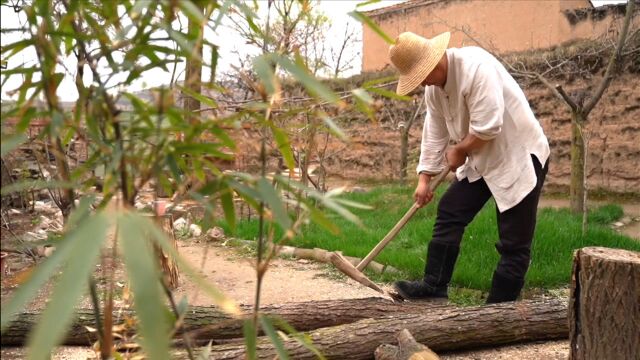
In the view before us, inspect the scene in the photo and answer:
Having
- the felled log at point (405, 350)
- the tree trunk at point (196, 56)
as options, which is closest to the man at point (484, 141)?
the felled log at point (405, 350)

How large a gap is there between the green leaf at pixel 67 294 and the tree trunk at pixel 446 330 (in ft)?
5.99

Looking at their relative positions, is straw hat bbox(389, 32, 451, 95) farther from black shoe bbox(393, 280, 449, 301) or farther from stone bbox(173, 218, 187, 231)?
stone bbox(173, 218, 187, 231)

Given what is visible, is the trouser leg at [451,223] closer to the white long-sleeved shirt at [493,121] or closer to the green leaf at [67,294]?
the white long-sleeved shirt at [493,121]

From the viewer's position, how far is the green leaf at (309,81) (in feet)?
2.82

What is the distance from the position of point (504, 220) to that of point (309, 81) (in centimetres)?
248

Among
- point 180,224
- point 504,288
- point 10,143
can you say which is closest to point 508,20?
point 180,224

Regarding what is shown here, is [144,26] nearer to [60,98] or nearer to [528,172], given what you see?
[60,98]

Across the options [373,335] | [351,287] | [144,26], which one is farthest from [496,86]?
[144,26]

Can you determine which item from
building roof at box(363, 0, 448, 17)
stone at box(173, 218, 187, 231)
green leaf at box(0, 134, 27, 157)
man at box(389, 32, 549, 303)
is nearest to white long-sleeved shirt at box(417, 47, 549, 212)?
man at box(389, 32, 549, 303)

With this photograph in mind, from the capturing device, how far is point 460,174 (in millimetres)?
3359

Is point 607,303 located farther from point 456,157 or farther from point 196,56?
point 196,56

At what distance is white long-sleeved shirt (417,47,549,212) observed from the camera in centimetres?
293

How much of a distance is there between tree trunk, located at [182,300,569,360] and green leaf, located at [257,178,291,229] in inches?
62.4

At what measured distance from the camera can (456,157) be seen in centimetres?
318
